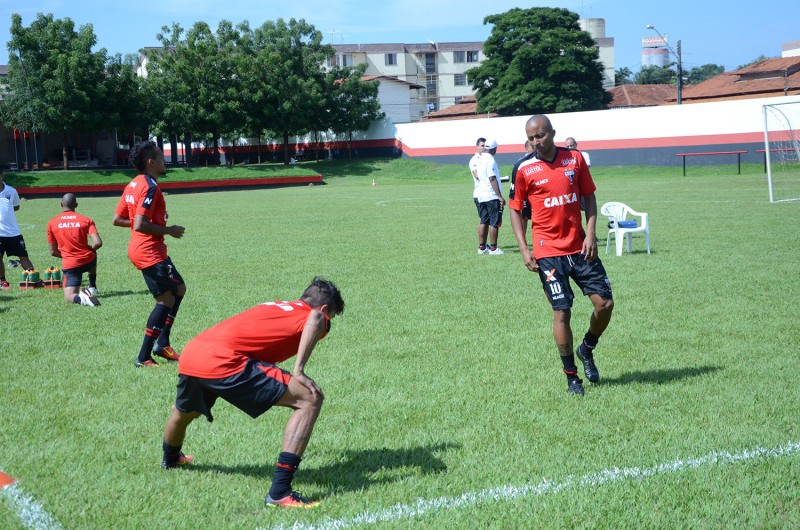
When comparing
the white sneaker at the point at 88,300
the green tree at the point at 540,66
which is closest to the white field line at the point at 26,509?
the white sneaker at the point at 88,300

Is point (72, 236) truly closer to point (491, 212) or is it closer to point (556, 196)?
point (491, 212)

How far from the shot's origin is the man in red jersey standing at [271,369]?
14.3 feet

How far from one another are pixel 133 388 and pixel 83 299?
4652mm

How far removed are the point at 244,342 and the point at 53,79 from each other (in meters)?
55.3

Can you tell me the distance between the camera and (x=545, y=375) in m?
6.94

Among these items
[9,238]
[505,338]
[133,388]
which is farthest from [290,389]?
[9,238]

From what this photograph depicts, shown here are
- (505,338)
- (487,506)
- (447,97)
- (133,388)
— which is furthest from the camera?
(447,97)

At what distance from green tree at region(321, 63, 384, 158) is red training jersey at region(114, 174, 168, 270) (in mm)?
57780

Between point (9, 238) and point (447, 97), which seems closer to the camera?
point (9, 238)

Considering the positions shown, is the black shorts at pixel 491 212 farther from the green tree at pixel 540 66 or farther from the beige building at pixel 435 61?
the beige building at pixel 435 61

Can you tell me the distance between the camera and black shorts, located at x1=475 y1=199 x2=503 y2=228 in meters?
14.6

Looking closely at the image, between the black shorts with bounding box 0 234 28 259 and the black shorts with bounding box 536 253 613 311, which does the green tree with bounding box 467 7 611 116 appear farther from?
the black shorts with bounding box 536 253 613 311

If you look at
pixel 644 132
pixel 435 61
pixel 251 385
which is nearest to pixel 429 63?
pixel 435 61

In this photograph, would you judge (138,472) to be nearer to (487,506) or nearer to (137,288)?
(487,506)
